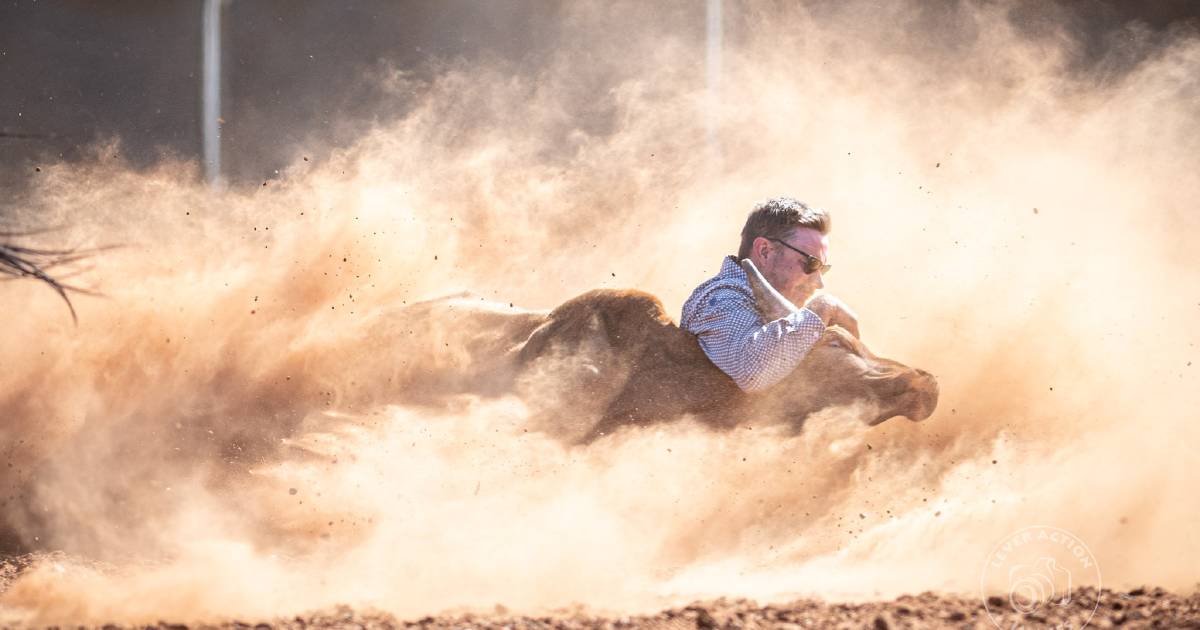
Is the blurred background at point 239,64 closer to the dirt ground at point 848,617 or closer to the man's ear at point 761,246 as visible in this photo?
the man's ear at point 761,246

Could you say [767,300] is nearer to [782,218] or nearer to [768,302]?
[768,302]

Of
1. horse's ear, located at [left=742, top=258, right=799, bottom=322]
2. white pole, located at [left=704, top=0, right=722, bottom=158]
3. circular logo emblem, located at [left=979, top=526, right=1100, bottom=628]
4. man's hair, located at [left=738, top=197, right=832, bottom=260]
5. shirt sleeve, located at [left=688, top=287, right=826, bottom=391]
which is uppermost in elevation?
white pole, located at [left=704, top=0, right=722, bottom=158]

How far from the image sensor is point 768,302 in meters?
4.85

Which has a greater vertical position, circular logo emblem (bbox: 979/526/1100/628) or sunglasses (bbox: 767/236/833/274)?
sunglasses (bbox: 767/236/833/274)

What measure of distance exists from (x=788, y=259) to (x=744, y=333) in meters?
0.54

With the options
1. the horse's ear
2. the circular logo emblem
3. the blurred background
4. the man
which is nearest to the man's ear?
the man

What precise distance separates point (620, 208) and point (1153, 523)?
4.99 meters

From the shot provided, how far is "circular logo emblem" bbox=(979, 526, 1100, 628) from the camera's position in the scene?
11.5 ft

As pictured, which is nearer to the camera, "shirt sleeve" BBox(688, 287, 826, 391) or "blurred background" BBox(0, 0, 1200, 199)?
"shirt sleeve" BBox(688, 287, 826, 391)

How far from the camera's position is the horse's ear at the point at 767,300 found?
482cm

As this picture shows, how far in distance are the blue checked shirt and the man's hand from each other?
28 centimetres

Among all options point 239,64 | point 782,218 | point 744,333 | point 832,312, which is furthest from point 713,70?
point 744,333

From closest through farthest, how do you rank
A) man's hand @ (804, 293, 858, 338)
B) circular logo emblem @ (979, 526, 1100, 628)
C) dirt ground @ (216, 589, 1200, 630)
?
dirt ground @ (216, 589, 1200, 630), circular logo emblem @ (979, 526, 1100, 628), man's hand @ (804, 293, 858, 338)

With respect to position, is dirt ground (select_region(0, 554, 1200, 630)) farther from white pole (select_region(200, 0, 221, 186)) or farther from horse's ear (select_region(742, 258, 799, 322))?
white pole (select_region(200, 0, 221, 186))
